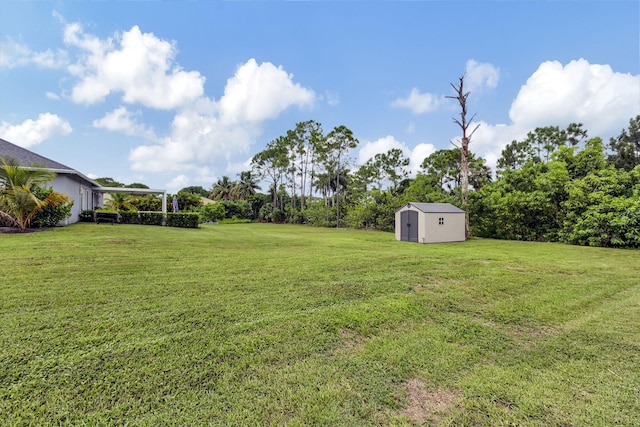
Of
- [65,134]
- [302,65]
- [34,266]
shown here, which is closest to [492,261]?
[34,266]

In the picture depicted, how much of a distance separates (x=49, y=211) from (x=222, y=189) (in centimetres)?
3069

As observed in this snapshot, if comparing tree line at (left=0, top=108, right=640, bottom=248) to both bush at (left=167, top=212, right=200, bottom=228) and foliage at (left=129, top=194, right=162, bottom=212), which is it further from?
bush at (left=167, top=212, right=200, bottom=228)

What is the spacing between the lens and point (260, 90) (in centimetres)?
1492

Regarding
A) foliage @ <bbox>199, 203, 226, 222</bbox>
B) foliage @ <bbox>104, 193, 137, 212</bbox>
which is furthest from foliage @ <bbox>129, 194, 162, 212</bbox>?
foliage @ <bbox>199, 203, 226, 222</bbox>

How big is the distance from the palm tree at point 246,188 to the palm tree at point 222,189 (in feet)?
4.07

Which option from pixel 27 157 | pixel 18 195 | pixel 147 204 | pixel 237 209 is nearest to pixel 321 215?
pixel 237 209

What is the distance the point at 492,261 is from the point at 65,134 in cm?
2004

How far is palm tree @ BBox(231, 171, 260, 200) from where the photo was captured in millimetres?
38938

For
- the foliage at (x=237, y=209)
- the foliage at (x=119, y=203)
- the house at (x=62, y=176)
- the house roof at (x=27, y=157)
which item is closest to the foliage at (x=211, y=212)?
the foliage at (x=237, y=209)

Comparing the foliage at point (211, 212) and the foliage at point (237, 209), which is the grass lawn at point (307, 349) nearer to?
the foliage at point (211, 212)

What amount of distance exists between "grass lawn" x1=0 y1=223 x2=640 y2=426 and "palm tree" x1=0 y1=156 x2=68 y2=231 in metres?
5.67

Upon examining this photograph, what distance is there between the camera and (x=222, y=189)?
40656mm

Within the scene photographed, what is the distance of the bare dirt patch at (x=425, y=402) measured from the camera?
1787 mm

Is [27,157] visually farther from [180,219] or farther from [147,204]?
[147,204]
